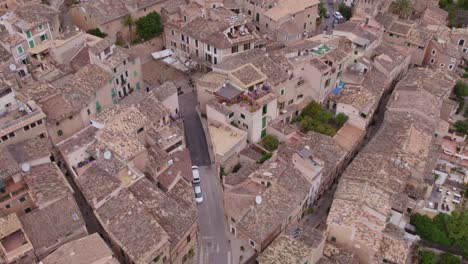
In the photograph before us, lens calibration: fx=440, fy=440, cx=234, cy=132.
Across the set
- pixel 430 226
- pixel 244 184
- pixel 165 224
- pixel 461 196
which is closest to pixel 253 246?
pixel 244 184

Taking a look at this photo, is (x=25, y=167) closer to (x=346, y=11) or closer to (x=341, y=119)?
(x=341, y=119)

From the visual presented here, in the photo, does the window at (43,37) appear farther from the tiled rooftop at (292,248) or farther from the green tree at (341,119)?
the tiled rooftop at (292,248)

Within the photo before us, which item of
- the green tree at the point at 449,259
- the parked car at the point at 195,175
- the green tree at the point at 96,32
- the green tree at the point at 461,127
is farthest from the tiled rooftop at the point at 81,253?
the green tree at the point at 461,127

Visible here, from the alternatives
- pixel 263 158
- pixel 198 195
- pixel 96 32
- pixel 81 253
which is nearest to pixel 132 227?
pixel 81 253

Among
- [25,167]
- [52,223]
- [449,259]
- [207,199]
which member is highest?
[25,167]

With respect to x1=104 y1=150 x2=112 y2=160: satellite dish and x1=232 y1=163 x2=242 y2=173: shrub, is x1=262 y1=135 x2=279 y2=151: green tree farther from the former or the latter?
x1=104 y1=150 x2=112 y2=160: satellite dish

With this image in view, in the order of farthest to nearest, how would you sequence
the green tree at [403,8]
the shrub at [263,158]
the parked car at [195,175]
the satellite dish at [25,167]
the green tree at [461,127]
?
the green tree at [403,8]
the green tree at [461,127]
the shrub at [263,158]
the parked car at [195,175]
the satellite dish at [25,167]
